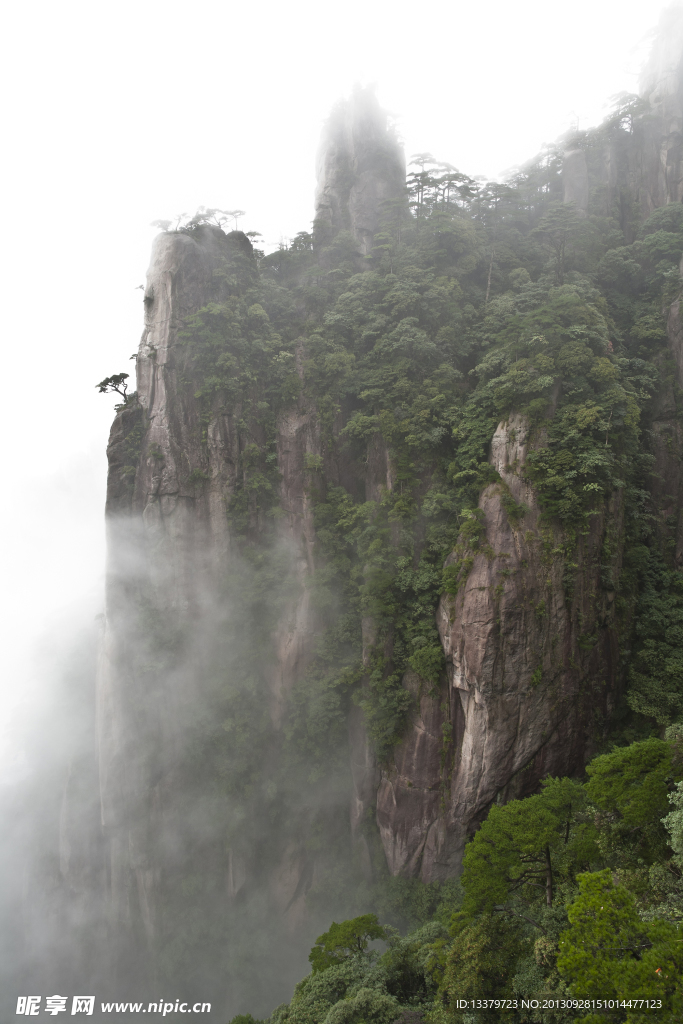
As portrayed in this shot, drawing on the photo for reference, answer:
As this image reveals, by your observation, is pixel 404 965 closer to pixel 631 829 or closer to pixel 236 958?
pixel 631 829

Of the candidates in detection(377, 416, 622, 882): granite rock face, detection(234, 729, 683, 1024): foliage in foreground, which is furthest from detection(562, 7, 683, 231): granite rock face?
detection(234, 729, 683, 1024): foliage in foreground

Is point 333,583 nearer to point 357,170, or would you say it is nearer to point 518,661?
point 518,661

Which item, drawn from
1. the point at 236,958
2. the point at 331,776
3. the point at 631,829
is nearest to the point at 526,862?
the point at 631,829

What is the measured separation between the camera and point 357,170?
32406mm

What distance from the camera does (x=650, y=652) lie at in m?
17.1

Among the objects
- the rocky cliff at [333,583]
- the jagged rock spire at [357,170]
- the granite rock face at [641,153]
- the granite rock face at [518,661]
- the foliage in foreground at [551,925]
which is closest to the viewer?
the foliage in foreground at [551,925]

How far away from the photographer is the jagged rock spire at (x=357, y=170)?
31469mm

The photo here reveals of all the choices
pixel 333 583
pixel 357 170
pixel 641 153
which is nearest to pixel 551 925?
pixel 333 583

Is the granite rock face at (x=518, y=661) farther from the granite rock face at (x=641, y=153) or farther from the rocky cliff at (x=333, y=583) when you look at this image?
the granite rock face at (x=641, y=153)

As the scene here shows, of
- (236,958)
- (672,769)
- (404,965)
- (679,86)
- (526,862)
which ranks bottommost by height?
(236,958)

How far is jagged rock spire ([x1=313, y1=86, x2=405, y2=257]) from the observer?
31469 millimetres

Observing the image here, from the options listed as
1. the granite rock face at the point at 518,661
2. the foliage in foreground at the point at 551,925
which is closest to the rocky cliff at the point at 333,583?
the granite rock face at the point at 518,661

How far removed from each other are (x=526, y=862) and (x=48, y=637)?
32058 mm

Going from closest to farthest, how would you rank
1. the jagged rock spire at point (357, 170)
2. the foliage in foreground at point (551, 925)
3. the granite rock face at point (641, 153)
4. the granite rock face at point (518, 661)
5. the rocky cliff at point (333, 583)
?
1. the foliage in foreground at point (551, 925)
2. the granite rock face at point (518, 661)
3. the rocky cliff at point (333, 583)
4. the granite rock face at point (641, 153)
5. the jagged rock spire at point (357, 170)
